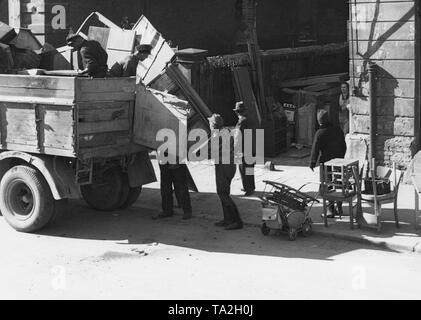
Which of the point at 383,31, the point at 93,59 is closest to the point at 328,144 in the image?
the point at 383,31

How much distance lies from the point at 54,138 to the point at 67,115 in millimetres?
411

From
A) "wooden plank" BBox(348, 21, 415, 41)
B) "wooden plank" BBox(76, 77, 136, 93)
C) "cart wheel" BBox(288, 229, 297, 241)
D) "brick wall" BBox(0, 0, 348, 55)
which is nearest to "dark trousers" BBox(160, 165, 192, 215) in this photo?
"wooden plank" BBox(76, 77, 136, 93)

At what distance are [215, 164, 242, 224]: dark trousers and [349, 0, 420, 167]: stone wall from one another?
3.59 meters

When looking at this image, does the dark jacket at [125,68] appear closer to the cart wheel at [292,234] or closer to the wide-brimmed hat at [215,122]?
the wide-brimmed hat at [215,122]

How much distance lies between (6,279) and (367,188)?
16.5ft

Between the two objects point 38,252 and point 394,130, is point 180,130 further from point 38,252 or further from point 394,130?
point 394,130

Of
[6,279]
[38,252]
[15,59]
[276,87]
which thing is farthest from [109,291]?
[276,87]

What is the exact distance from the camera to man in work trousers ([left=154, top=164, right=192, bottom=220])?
10.0 meters

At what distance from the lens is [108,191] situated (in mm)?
10531

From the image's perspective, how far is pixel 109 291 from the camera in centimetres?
685

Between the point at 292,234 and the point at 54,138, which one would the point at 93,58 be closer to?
the point at 54,138

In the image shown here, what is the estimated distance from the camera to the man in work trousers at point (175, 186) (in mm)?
10047

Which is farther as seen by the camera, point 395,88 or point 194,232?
point 395,88

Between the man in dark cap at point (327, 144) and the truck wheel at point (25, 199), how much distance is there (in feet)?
12.9
